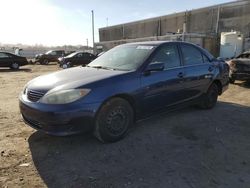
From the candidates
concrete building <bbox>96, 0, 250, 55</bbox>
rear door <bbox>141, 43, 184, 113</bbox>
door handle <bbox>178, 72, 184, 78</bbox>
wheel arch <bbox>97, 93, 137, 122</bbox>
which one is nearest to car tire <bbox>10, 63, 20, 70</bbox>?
concrete building <bbox>96, 0, 250, 55</bbox>

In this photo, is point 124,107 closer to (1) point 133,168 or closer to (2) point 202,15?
(1) point 133,168

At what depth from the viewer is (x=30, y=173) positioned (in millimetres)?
3309

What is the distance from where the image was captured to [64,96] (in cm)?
371

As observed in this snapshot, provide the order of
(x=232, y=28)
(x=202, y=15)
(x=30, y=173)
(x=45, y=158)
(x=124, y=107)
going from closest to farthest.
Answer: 1. (x=30, y=173)
2. (x=45, y=158)
3. (x=124, y=107)
4. (x=232, y=28)
5. (x=202, y=15)

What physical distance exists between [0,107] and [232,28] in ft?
88.6

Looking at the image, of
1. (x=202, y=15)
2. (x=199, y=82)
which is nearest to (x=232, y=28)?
(x=202, y=15)

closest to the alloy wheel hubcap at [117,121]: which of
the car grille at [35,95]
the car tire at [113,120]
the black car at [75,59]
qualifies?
the car tire at [113,120]

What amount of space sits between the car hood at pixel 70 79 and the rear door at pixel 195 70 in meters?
1.73

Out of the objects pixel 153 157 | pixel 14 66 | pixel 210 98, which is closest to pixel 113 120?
pixel 153 157

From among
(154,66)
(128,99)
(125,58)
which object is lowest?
(128,99)

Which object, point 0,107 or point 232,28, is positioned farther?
point 232,28

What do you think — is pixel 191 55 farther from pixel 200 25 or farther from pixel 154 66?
pixel 200 25

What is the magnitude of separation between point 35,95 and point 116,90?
1.21 meters

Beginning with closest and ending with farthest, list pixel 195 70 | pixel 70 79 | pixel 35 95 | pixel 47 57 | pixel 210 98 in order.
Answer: pixel 35 95 < pixel 70 79 < pixel 195 70 < pixel 210 98 < pixel 47 57
